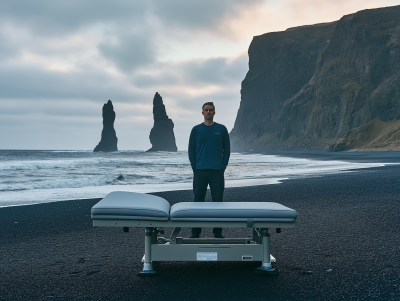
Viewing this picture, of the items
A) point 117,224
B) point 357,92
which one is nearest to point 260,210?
point 117,224

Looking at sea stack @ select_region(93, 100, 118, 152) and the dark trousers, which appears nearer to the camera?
the dark trousers

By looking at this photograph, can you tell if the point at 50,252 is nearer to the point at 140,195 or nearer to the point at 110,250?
the point at 110,250

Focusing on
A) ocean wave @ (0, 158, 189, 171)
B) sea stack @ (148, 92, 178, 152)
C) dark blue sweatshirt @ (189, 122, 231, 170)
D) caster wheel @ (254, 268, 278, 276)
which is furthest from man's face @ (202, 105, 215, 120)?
sea stack @ (148, 92, 178, 152)

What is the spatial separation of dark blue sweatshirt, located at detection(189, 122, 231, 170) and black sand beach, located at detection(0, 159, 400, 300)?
128 cm

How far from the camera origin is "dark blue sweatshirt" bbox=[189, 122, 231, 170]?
179 inches

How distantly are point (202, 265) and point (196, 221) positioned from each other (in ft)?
2.69

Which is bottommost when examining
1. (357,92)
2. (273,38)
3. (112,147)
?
(112,147)

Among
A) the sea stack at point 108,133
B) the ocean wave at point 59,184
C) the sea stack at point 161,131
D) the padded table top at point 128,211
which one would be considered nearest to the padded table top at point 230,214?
the padded table top at point 128,211

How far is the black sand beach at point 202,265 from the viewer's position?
296cm

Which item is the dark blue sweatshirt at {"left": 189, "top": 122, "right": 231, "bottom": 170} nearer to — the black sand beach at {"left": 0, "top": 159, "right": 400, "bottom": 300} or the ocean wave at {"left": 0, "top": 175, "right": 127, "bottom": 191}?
the black sand beach at {"left": 0, "top": 159, "right": 400, "bottom": 300}

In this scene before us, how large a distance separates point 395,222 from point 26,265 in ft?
18.2

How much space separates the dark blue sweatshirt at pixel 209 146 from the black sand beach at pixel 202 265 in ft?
4.20

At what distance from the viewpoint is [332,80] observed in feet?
256

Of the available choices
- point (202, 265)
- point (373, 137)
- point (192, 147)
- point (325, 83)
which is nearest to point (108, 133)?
point (325, 83)
